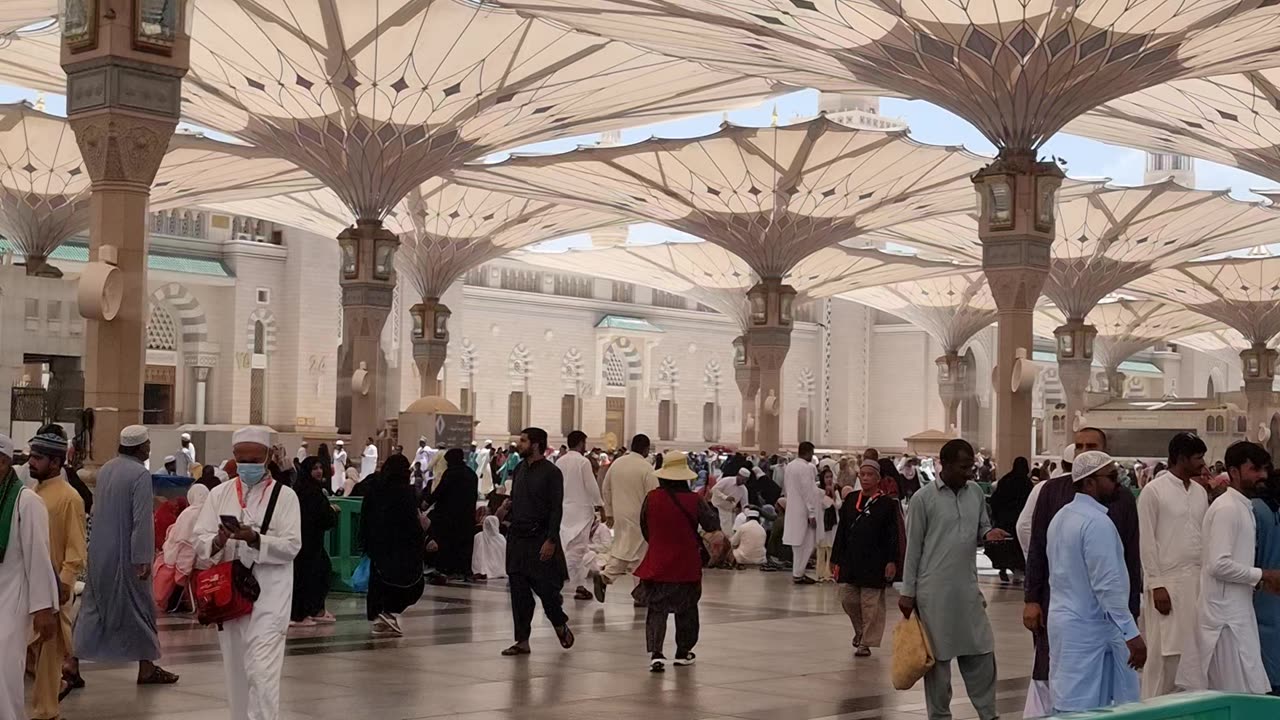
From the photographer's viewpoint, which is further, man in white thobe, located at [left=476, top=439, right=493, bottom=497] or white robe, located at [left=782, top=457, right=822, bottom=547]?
man in white thobe, located at [left=476, top=439, right=493, bottom=497]

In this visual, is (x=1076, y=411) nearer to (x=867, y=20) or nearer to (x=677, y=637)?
(x=867, y=20)

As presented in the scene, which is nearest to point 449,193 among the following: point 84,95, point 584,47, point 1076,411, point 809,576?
point 584,47

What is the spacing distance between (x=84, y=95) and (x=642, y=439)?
4773 mm

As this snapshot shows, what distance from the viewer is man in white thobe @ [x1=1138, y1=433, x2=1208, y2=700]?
6.62 m

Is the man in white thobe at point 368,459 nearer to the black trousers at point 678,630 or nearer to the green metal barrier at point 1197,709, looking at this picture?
the black trousers at point 678,630

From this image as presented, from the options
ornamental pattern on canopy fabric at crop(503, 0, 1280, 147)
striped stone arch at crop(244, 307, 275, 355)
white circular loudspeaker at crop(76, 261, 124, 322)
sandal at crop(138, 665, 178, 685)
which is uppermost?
ornamental pattern on canopy fabric at crop(503, 0, 1280, 147)

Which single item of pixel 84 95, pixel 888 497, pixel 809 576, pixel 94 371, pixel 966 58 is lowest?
pixel 809 576

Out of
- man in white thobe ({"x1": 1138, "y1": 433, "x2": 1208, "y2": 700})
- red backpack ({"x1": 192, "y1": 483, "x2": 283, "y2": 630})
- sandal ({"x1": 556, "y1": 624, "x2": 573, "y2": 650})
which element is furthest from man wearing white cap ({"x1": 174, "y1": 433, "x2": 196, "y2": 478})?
man in white thobe ({"x1": 1138, "y1": 433, "x2": 1208, "y2": 700})

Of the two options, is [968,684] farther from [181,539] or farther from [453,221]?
[453,221]

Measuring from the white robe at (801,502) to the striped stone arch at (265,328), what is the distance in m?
25.5

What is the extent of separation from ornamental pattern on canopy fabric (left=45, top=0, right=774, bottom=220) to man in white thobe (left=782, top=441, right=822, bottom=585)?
27.7 ft

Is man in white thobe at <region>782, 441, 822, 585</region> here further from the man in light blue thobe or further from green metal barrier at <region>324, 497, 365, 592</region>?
the man in light blue thobe

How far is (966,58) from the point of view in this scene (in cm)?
1780

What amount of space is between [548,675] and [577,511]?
405 centimetres
